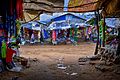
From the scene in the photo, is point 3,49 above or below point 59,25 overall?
above

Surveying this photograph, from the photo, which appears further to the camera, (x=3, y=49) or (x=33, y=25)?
(x=33, y=25)

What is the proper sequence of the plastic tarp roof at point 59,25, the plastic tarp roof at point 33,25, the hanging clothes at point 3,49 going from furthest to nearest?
1. the plastic tarp roof at point 33,25
2. the plastic tarp roof at point 59,25
3. the hanging clothes at point 3,49

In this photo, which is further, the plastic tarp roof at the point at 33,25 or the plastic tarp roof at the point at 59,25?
the plastic tarp roof at the point at 33,25

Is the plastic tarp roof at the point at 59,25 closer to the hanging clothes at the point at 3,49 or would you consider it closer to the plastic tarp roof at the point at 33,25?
the plastic tarp roof at the point at 33,25

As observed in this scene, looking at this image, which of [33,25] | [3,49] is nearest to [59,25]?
[33,25]

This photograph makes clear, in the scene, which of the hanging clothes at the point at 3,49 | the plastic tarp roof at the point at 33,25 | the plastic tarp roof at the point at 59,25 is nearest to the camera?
the hanging clothes at the point at 3,49

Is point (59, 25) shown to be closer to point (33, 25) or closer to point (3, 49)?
point (33, 25)

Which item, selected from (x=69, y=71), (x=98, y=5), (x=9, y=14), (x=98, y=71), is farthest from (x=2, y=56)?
(x=98, y=5)

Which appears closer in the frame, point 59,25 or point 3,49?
point 3,49

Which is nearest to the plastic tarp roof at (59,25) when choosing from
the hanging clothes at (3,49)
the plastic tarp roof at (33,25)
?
the plastic tarp roof at (33,25)

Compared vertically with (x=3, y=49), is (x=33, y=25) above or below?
below

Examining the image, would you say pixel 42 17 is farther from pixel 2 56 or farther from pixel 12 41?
pixel 2 56

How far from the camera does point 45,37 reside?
28609mm

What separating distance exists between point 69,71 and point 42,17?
53.7 feet
